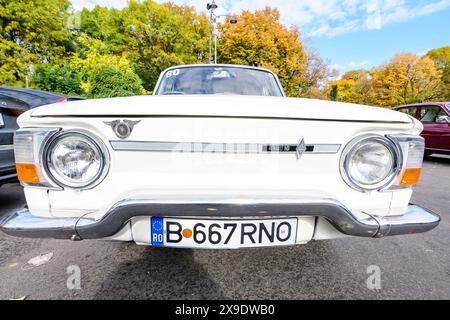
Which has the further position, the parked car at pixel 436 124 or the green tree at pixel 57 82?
the green tree at pixel 57 82

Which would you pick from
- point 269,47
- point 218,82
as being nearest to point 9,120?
point 218,82

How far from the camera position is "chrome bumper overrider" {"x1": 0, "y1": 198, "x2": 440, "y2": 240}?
39.9 inches

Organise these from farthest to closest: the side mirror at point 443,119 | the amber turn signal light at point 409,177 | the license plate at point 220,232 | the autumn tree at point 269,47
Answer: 1. the autumn tree at point 269,47
2. the side mirror at point 443,119
3. the amber turn signal light at point 409,177
4. the license plate at point 220,232

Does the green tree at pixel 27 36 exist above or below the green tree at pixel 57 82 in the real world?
above

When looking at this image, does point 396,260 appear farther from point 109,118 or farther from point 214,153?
point 109,118

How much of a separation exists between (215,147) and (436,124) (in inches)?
297

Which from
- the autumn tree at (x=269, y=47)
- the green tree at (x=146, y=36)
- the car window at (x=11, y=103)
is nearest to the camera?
the car window at (x=11, y=103)

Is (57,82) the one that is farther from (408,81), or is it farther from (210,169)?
(408,81)

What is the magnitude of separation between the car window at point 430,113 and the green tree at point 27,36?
2094cm

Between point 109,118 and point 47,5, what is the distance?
22.9 m

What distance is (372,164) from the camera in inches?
47.1

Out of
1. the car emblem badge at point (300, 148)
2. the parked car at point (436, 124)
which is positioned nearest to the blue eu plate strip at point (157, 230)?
the car emblem badge at point (300, 148)

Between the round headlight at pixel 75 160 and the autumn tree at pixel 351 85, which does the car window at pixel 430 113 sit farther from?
the autumn tree at pixel 351 85

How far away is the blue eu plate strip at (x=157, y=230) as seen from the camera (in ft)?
3.69
